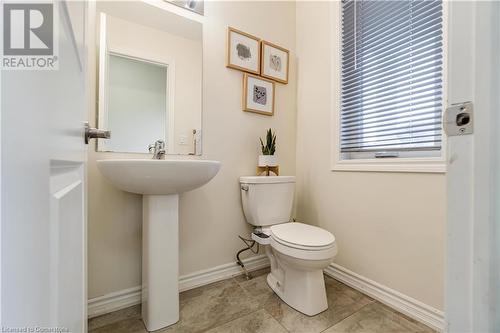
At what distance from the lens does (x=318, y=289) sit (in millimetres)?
1287

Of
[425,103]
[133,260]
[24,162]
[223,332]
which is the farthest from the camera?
[133,260]

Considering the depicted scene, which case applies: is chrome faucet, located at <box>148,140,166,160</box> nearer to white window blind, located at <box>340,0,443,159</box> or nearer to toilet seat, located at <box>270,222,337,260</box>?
toilet seat, located at <box>270,222,337,260</box>

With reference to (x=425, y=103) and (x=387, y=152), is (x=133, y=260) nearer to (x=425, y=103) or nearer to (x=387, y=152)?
(x=387, y=152)

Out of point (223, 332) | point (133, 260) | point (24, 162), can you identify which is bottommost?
point (223, 332)

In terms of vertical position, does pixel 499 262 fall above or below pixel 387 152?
below

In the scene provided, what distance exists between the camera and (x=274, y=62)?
1882 millimetres

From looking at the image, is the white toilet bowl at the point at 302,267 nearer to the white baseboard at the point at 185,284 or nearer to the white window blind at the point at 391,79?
the white baseboard at the point at 185,284

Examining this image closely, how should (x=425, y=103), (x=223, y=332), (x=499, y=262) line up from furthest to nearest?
(x=425, y=103), (x=223, y=332), (x=499, y=262)

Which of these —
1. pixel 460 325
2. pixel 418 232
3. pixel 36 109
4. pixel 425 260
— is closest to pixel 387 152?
pixel 418 232

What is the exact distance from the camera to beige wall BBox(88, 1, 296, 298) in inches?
50.5

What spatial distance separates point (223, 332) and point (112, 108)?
134cm

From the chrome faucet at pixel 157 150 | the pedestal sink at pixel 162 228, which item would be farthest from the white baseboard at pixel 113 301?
the chrome faucet at pixel 157 150

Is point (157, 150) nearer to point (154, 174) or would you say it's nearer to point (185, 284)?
point (154, 174)

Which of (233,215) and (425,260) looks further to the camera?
(233,215)
